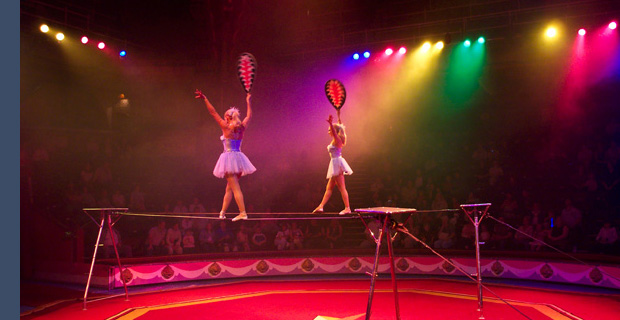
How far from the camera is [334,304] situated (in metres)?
9.16

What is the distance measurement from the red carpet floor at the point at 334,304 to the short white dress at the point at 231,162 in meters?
2.46

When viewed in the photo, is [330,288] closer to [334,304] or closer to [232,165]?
[334,304]

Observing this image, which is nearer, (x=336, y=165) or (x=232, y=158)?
(x=232, y=158)

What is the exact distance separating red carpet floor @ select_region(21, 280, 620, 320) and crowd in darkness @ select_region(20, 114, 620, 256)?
2.11 meters

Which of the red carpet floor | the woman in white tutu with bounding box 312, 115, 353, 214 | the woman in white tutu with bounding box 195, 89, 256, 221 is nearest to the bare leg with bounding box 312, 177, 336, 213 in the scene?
the woman in white tutu with bounding box 312, 115, 353, 214

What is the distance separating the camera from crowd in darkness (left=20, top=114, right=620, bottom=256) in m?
12.5

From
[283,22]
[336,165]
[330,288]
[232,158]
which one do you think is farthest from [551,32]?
[232,158]

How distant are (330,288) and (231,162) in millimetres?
4222

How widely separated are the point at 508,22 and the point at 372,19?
13.5ft

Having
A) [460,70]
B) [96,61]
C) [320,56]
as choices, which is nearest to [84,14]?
[96,61]

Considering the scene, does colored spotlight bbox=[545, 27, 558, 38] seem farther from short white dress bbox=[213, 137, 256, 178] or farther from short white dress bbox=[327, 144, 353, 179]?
short white dress bbox=[213, 137, 256, 178]

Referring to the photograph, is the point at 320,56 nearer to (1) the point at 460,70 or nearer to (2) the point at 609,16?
(1) the point at 460,70

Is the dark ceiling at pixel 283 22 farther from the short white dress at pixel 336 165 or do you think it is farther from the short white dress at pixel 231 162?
the short white dress at pixel 336 165

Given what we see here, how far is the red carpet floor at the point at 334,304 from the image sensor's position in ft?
27.0
